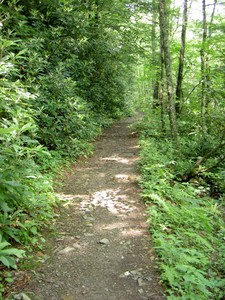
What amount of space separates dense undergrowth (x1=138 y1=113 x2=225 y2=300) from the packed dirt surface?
7.8 inches

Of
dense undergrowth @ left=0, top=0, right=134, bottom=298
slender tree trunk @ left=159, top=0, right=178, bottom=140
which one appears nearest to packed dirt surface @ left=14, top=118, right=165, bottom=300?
dense undergrowth @ left=0, top=0, right=134, bottom=298

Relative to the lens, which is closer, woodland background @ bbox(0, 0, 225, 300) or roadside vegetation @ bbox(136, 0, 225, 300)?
roadside vegetation @ bbox(136, 0, 225, 300)

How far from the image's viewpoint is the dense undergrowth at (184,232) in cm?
304

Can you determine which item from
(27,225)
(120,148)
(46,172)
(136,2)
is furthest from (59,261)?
(136,2)

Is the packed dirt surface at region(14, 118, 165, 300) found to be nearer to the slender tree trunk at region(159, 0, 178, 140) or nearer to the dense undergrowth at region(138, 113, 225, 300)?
the dense undergrowth at region(138, 113, 225, 300)

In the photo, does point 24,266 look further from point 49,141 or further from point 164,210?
point 49,141

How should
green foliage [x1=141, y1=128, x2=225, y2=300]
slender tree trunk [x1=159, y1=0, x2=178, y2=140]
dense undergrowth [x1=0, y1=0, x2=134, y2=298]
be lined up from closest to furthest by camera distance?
green foliage [x1=141, y1=128, x2=225, y2=300] < dense undergrowth [x1=0, y1=0, x2=134, y2=298] < slender tree trunk [x1=159, y1=0, x2=178, y2=140]

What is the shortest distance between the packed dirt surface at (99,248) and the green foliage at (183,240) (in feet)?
0.65

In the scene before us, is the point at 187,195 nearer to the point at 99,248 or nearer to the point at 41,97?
the point at 99,248

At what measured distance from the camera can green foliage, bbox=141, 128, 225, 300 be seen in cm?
302

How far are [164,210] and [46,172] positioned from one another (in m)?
2.93

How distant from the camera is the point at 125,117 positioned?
→ 20.0m

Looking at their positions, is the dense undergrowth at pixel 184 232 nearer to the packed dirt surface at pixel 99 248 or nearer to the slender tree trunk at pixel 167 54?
the packed dirt surface at pixel 99 248

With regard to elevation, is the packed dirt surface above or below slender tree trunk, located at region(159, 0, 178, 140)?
below
